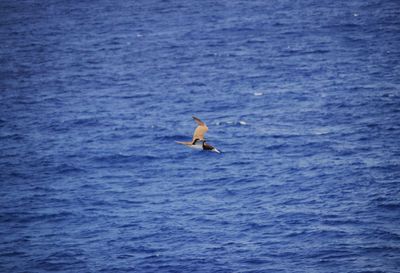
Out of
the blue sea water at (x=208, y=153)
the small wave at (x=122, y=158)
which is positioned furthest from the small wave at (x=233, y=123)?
the small wave at (x=122, y=158)

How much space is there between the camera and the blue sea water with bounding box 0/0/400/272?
61250mm

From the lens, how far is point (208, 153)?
86.4 m

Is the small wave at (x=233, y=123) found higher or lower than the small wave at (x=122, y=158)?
higher

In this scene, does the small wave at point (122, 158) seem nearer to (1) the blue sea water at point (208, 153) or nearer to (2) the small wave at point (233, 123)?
(1) the blue sea water at point (208, 153)

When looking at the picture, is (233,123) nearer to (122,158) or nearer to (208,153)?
(208,153)

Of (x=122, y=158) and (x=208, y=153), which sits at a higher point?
(x=122, y=158)

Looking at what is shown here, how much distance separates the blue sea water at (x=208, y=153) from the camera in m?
61.2

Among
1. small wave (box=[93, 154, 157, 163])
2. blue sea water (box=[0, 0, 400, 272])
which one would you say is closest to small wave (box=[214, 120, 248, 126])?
blue sea water (box=[0, 0, 400, 272])

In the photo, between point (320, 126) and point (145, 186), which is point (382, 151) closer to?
point (320, 126)

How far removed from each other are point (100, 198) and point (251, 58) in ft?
185

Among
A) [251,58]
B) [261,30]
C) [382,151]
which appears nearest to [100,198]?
[382,151]

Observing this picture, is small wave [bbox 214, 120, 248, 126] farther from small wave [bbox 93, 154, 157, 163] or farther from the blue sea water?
small wave [bbox 93, 154, 157, 163]

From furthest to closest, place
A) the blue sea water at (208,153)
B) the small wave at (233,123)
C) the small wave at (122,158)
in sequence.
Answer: the small wave at (233,123), the small wave at (122,158), the blue sea water at (208,153)

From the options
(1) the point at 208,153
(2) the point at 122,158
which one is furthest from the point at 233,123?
(2) the point at 122,158
